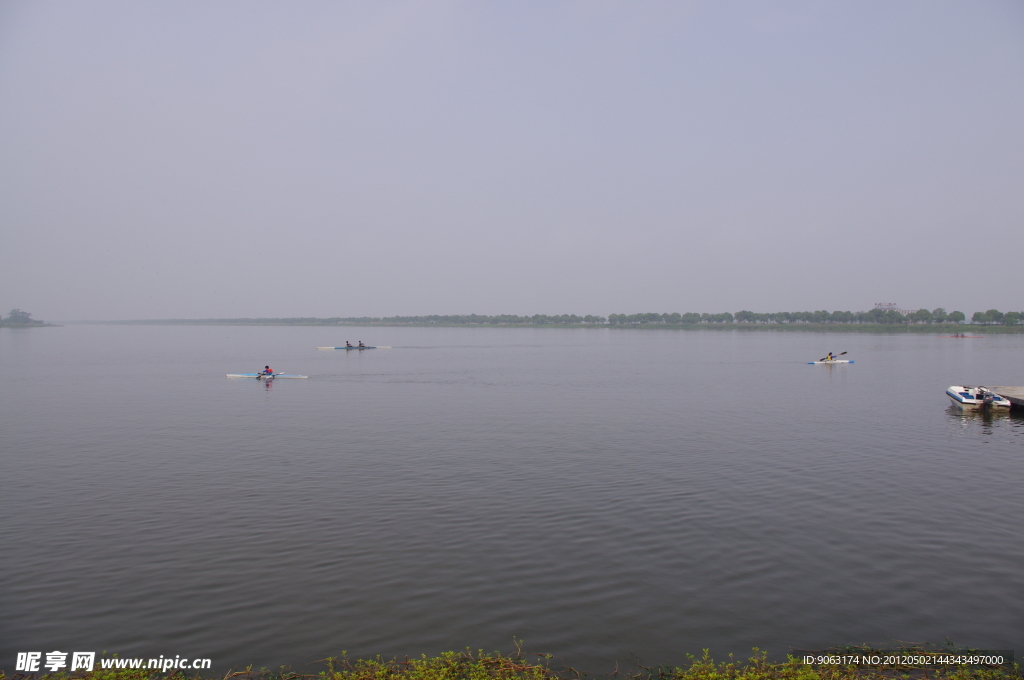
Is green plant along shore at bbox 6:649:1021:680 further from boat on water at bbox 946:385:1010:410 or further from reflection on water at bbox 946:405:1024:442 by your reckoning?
boat on water at bbox 946:385:1010:410

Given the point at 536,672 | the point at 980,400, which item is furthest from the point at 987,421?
the point at 536,672

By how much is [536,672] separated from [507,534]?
7075mm

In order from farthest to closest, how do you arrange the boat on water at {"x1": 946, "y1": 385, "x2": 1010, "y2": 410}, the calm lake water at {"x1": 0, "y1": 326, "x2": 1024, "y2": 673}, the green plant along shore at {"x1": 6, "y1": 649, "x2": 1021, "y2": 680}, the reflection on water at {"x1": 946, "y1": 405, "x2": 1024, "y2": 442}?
the boat on water at {"x1": 946, "y1": 385, "x2": 1010, "y2": 410} → the reflection on water at {"x1": 946, "y1": 405, "x2": 1024, "y2": 442} → the calm lake water at {"x1": 0, "y1": 326, "x2": 1024, "y2": 673} → the green plant along shore at {"x1": 6, "y1": 649, "x2": 1021, "y2": 680}

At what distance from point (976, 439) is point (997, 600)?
964 inches

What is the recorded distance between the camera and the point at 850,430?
35344 millimetres

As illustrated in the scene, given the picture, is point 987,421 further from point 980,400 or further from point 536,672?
point 536,672

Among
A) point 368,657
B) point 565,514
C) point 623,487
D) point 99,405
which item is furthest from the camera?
point 99,405

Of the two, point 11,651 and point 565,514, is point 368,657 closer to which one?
point 11,651

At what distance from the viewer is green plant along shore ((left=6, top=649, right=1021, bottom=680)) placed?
1003 centimetres

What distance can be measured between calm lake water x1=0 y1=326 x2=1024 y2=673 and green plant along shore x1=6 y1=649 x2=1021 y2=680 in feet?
1.55

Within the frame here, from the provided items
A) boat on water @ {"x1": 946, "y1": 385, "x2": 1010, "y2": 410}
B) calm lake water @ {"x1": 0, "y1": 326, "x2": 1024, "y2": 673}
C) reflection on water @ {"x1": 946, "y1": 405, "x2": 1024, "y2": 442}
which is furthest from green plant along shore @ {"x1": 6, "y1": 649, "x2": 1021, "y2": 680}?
boat on water @ {"x1": 946, "y1": 385, "x2": 1010, "y2": 410}

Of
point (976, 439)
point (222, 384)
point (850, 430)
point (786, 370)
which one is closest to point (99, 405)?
point (222, 384)

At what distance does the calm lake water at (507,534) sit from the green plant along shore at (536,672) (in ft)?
1.55

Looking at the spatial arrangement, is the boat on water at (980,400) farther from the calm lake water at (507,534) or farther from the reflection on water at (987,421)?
the calm lake water at (507,534)
